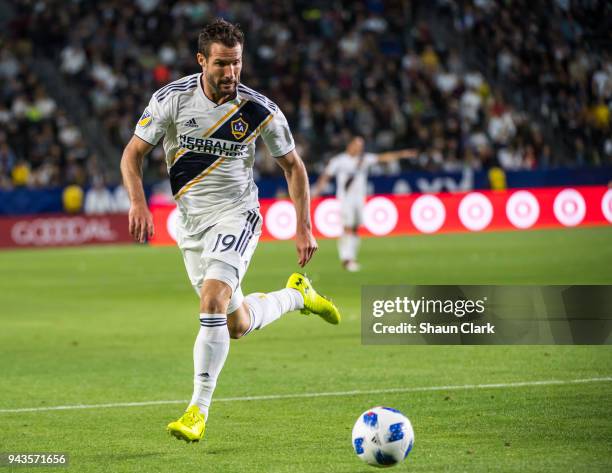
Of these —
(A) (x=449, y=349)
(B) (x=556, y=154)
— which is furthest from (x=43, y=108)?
(A) (x=449, y=349)

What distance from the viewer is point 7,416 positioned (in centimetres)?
759

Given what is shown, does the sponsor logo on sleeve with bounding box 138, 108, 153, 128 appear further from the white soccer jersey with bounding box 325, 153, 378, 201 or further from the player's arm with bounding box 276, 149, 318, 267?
the white soccer jersey with bounding box 325, 153, 378, 201

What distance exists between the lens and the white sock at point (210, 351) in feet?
21.6

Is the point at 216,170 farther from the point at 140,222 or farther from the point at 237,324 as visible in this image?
the point at 237,324

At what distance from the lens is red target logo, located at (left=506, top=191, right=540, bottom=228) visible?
91.6 ft

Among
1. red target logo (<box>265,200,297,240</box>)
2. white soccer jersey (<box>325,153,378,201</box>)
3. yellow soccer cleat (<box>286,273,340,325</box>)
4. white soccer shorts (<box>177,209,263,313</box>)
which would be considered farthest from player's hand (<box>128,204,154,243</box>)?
red target logo (<box>265,200,297,240</box>)

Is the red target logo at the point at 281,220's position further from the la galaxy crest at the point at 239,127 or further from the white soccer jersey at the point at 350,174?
the la galaxy crest at the point at 239,127

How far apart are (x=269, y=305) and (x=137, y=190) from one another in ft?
4.94

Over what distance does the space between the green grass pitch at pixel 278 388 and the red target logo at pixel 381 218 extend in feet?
32.8

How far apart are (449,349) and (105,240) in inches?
713

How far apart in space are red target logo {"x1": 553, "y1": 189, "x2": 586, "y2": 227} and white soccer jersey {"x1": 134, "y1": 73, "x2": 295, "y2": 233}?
70.3 feet

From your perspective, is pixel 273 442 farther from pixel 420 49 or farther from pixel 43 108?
pixel 420 49

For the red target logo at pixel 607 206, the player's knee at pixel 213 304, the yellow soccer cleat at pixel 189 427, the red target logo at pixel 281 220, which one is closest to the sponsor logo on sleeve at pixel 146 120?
the player's knee at pixel 213 304

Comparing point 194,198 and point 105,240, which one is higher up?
point 194,198
